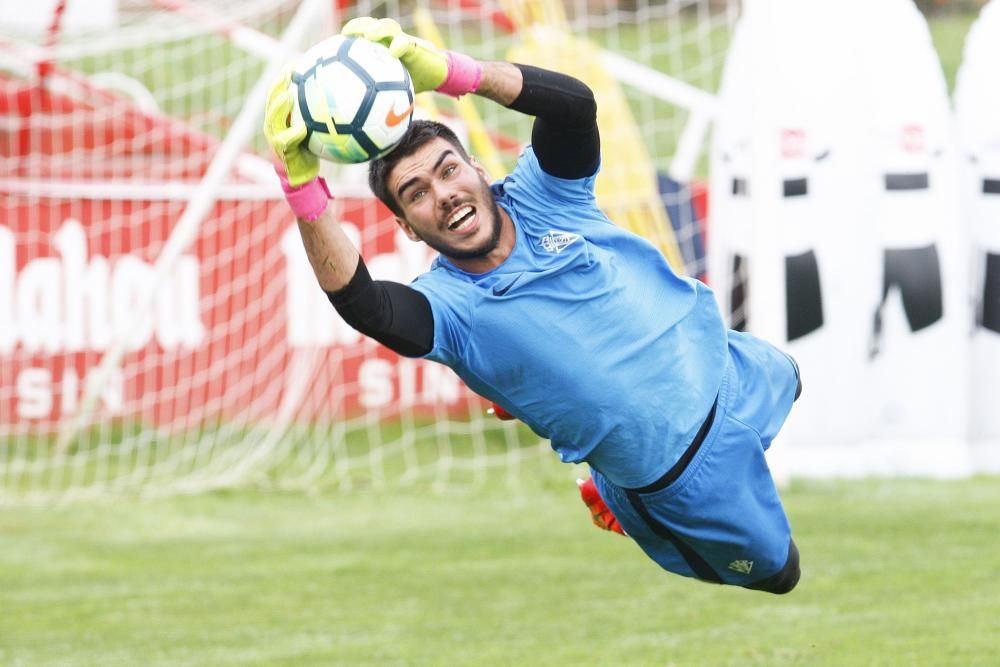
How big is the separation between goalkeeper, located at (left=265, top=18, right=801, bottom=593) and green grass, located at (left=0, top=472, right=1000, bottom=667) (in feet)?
4.65

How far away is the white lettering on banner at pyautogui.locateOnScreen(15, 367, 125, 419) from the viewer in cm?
1079

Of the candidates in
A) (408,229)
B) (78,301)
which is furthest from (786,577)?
(78,301)

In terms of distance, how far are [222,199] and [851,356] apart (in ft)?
14.1

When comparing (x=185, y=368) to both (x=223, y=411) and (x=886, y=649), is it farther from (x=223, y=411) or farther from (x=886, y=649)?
(x=886, y=649)

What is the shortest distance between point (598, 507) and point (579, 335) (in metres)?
0.80

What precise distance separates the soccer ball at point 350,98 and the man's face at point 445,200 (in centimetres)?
22

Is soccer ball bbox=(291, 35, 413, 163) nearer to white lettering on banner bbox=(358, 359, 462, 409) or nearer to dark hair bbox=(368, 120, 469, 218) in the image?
dark hair bbox=(368, 120, 469, 218)

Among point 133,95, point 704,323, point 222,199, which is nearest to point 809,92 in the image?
point 222,199

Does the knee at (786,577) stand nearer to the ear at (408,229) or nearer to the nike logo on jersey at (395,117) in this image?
the ear at (408,229)

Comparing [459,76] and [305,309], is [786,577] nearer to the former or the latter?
[459,76]

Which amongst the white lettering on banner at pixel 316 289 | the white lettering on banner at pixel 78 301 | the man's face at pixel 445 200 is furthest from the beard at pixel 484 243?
the white lettering on banner at pixel 78 301

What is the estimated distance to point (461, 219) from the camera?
14.6 feet

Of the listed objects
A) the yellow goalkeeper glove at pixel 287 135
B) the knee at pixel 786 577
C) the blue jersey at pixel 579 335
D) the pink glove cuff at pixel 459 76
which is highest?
the pink glove cuff at pixel 459 76

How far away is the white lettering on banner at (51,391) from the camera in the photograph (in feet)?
35.4
